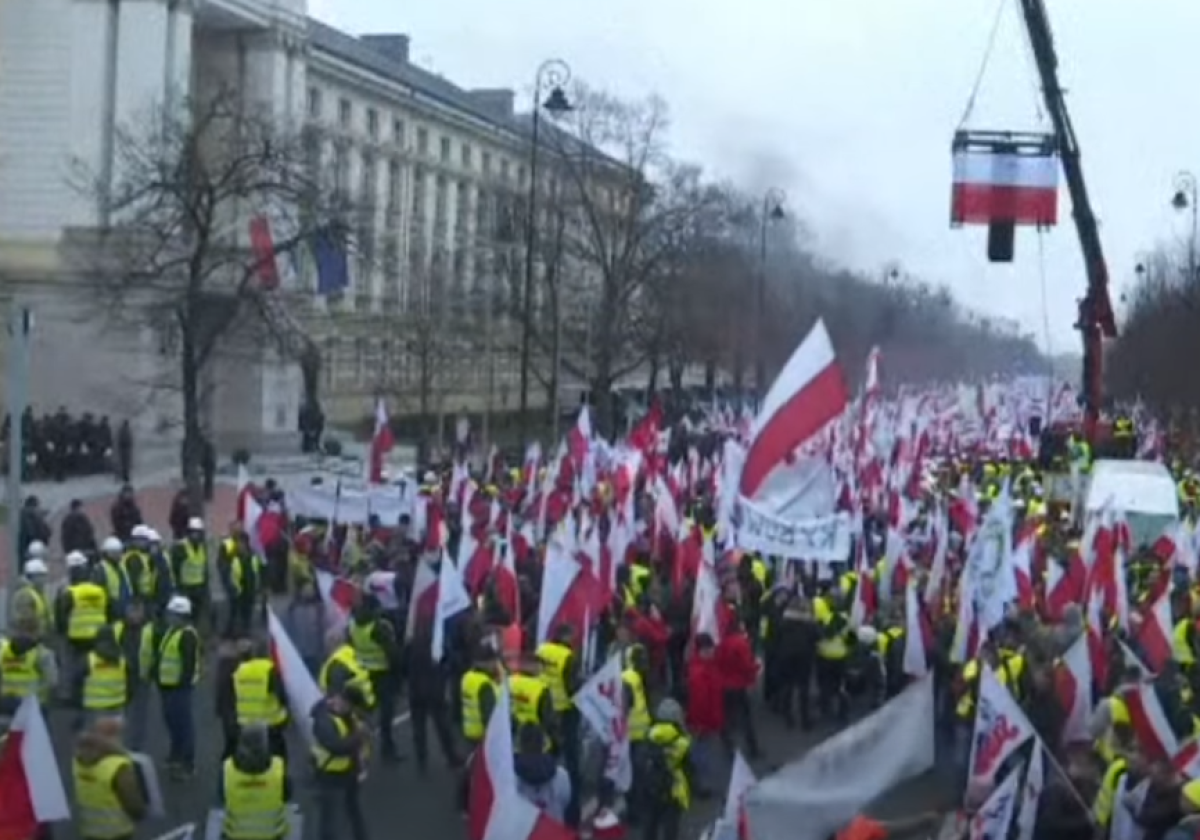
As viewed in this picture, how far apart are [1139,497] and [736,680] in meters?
14.7

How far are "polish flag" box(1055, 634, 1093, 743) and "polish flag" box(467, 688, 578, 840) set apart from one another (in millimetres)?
5221

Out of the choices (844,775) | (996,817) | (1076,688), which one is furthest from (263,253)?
(844,775)

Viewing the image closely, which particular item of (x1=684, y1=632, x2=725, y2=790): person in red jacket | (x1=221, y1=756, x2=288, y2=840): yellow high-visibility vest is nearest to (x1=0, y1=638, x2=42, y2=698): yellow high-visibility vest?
(x1=221, y1=756, x2=288, y2=840): yellow high-visibility vest

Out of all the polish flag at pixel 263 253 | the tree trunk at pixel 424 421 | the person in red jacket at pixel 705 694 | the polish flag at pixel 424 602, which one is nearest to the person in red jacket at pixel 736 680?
the person in red jacket at pixel 705 694

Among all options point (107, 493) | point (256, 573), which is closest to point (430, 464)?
point (107, 493)

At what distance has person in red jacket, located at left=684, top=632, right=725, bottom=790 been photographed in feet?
53.3

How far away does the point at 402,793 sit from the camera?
15828 mm

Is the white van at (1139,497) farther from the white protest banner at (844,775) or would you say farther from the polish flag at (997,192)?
the white protest banner at (844,775)

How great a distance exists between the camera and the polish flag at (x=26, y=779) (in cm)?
988

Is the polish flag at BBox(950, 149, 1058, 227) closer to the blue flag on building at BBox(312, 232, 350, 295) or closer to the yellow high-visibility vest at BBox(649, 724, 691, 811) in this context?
the blue flag on building at BBox(312, 232, 350, 295)

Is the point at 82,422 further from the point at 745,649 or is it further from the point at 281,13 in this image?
the point at 745,649

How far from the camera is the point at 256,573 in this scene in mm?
21375

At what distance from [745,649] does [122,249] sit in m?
28.2

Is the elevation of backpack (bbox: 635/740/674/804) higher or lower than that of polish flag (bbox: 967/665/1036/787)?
lower
